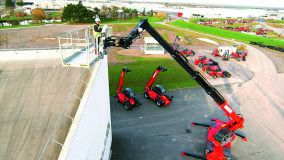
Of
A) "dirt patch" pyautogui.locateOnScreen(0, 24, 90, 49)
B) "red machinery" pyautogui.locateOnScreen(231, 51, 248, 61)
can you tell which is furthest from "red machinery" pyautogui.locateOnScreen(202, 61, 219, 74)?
"dirt patch" pyautogui.locateOnScreen(0, 24, 90, 49)

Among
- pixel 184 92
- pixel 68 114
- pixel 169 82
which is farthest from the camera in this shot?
pixel 169 82

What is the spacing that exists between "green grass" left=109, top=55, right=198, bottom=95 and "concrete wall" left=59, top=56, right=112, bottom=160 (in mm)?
11014

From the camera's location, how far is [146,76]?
25688 millimetres

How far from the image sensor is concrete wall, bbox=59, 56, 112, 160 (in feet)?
20.8

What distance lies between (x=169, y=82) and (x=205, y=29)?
44.0 m

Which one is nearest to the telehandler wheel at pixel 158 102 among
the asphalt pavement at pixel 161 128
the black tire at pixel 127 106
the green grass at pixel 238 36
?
the asphalt pavement at pixel 161 128

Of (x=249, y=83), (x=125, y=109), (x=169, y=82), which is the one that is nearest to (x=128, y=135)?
(x=125, y=109)

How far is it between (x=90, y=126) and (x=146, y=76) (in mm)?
17695

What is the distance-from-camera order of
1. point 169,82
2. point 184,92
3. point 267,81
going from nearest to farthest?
point 184,92, point 169,82, point 267,81

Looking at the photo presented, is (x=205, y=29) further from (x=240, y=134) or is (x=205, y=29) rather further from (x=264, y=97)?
(x=240, y=134)

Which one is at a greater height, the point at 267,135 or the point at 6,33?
the point at 6,33

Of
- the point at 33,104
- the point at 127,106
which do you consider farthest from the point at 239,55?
the point at 33,104

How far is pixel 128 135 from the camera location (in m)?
15.5

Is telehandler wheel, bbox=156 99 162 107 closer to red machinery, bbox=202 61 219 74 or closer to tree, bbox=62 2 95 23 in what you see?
red machinery, bbox=202 61 219 74
